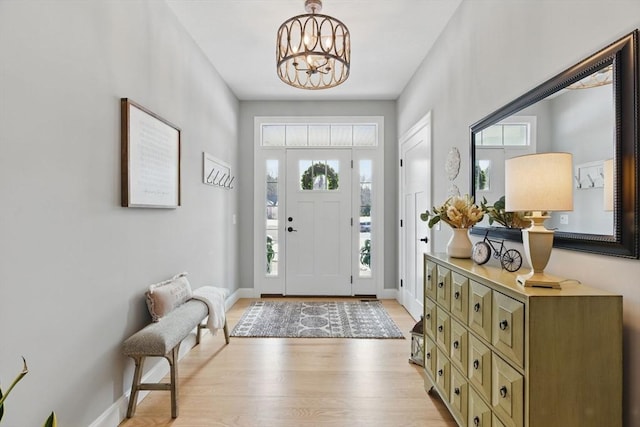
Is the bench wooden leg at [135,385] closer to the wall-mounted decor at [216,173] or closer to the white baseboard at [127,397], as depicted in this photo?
the white baseboard at [127,397]

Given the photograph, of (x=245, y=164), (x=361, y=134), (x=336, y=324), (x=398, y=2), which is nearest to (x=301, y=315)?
(x=336, y=324)

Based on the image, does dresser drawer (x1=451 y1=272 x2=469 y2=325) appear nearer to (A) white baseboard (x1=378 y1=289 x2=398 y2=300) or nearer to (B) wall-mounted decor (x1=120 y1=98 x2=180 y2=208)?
(B) wall-mounted decor (x1=120 y1=98 x2=180 y2=208)

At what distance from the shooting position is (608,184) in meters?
1.19

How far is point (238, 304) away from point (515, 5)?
12.7 feet

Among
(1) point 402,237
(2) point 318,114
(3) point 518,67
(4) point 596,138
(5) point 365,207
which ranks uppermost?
(2) point 318,114

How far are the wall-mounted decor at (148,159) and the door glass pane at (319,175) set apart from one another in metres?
2.11

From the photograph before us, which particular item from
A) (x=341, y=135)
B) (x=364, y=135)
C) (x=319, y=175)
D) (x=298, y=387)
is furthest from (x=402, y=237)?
(x=298, y=387)

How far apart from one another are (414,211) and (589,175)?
245 cm

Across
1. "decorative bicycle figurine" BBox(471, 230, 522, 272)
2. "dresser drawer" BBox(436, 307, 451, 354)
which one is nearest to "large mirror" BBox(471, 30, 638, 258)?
"decorative bicycle figurine" BBox(471, 230, 522, 272)

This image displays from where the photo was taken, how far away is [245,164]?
14.8 ft

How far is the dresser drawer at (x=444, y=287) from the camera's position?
1810 mm

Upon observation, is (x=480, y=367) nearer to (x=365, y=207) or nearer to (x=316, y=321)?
→ (x=316, y=321)

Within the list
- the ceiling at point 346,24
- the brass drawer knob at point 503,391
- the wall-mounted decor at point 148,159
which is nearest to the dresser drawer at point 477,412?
the brass drawer knob at point 503,391

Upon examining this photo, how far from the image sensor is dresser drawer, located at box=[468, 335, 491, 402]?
4.53ft
